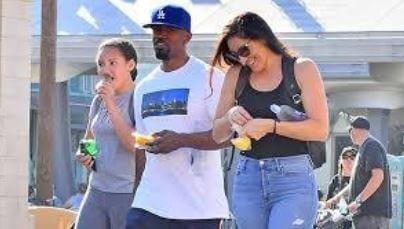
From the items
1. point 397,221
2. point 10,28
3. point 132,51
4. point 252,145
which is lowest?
point 397,221

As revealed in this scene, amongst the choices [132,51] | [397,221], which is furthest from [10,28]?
[397,221]

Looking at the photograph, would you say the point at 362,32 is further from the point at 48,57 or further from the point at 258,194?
the point at 258,194

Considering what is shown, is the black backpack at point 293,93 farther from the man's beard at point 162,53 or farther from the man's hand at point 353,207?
the man's hand at point 353,207

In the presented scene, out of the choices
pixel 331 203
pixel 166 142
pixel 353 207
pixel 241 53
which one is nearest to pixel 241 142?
pixel 241 53

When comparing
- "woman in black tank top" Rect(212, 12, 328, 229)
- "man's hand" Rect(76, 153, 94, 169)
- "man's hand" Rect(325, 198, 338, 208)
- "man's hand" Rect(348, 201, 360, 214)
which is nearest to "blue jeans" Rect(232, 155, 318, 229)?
"woman in black tank top" Rect(212, 12, 328, 229)

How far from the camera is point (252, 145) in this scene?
450 cm

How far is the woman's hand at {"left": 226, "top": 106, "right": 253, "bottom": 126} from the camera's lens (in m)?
4.38

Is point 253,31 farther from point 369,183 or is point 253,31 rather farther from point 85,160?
point 369,183

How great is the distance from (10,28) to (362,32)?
33.9 feet

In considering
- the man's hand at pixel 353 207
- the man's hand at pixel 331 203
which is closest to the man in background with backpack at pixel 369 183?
the man's hand at pixel 353 207

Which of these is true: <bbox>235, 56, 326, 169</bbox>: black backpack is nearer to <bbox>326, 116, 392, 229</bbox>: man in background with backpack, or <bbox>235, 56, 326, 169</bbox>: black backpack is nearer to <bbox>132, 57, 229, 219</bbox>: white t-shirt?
<bbox>132, 57, 229, 219</bbox>: white t-shirt

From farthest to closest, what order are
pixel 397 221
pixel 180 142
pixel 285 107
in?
pixel 397 221
pixel 180 142
pixel 285 107

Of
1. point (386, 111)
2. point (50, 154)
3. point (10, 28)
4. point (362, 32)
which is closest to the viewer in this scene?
point (10, 28)

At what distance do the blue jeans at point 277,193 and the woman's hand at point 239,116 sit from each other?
23cm
